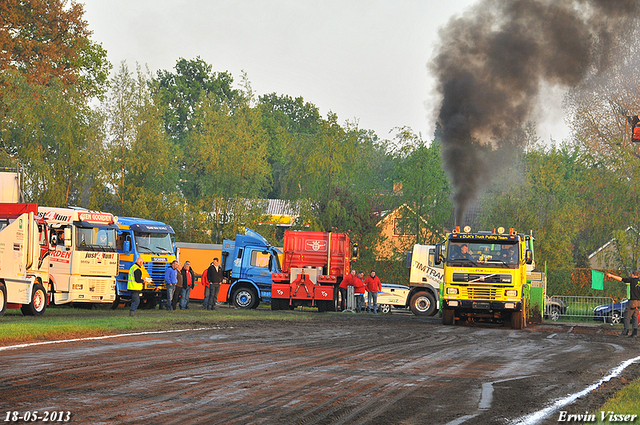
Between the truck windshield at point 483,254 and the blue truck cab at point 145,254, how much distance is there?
12.1 metres

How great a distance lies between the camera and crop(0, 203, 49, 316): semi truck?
2130 cm

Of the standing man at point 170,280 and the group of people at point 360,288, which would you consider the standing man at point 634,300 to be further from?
the standing man at point 170,280

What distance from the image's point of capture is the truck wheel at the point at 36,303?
73.4 ft

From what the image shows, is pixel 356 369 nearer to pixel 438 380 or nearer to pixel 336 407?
pixel 438 380

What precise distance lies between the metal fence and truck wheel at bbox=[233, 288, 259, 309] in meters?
12.2

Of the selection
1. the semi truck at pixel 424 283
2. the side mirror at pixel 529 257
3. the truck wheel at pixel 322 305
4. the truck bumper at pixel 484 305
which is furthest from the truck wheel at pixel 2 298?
the semi truck at pixel 424 283

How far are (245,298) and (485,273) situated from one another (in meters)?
12.9

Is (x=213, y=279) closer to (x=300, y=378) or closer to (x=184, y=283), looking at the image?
(x=184, y=283)

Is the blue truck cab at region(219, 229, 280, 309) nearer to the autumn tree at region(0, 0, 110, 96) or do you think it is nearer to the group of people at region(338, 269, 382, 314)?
the group of people at region(338, 269, 382, 314)

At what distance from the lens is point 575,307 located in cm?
3144

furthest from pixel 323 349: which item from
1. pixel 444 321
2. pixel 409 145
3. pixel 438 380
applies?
pixel 409 145

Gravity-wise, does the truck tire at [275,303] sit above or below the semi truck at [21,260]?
below

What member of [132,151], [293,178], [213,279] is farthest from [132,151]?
[213,279]

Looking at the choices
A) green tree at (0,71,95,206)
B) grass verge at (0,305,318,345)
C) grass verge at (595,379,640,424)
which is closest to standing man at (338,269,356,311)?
grass verge at (0,305,318,345)
